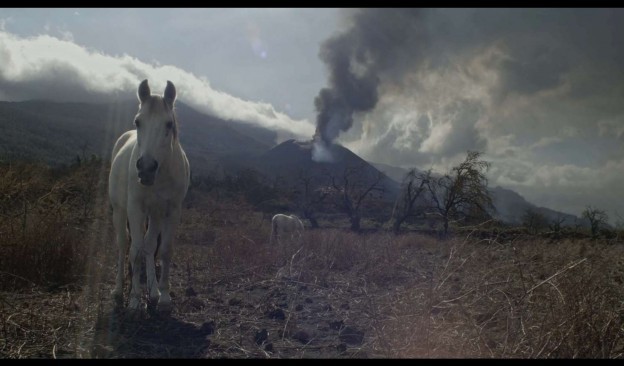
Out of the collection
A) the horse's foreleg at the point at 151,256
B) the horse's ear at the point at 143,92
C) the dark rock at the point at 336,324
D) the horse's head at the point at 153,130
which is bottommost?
the dark rock at the point at 336,324

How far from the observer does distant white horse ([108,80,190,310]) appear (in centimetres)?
475

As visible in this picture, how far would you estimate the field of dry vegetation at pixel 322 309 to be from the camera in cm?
338

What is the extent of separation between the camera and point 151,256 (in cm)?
540

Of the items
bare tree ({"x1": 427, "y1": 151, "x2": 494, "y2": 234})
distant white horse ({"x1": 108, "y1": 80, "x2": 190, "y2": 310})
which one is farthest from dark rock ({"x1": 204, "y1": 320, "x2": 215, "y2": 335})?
bare tree ({"x1": 427, "y1": 151, "x2": 494, "y2": 234})

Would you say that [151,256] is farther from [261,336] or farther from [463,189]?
[463,189]

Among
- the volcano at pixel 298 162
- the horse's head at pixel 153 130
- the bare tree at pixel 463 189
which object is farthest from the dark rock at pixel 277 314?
the volcano at pixel 298 162

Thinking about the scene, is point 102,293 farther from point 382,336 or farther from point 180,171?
point 382,336

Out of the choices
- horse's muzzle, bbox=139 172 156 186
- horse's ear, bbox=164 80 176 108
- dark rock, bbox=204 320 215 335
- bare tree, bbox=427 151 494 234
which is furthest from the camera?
bare tree, bbox=427 151 494 234

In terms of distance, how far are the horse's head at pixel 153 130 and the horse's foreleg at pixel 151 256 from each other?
0.94m

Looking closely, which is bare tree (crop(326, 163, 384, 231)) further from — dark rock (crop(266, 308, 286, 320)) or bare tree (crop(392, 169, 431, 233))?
dark rock (crop(266, 308, 286, 320))

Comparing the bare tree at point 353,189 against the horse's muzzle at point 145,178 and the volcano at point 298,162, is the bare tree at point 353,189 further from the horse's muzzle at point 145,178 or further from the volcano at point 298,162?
the horse's muzzle at point 145,178

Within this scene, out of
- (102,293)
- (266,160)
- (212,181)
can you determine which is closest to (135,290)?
(102,293)

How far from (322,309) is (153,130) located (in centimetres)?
277

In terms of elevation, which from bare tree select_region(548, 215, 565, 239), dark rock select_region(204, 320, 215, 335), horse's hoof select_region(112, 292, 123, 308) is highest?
bare tree select_region(548, 215, 565, 239)
